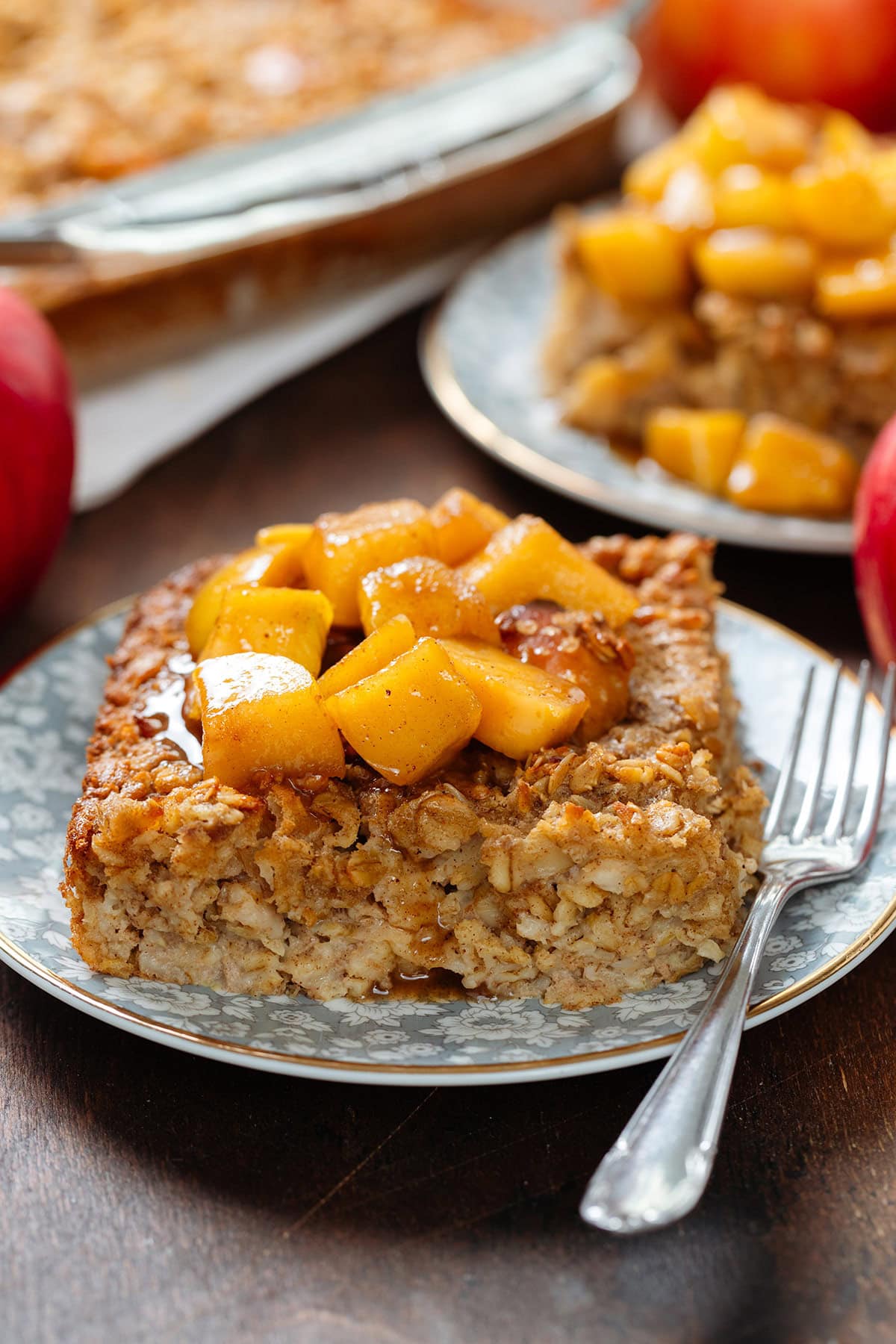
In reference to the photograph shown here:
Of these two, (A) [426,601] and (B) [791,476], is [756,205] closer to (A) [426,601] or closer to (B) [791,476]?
(B) [791,476]

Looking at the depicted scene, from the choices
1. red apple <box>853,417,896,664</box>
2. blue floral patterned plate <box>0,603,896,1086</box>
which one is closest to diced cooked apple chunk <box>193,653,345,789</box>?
blue floral patterned plate <box>0,603,896,1086</box>

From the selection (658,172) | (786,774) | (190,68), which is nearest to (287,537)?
(786,774)

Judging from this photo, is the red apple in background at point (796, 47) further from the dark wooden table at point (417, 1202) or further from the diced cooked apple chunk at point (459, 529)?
the dark wooden table at point (417, 1202)

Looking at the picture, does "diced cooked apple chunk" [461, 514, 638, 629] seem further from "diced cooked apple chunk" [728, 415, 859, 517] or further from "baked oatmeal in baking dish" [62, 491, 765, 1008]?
"diced cooked apple chunk" [728, 415, 859, 517]


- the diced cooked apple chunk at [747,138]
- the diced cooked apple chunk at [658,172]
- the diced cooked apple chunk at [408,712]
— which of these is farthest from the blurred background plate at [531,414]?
the diced cooked apple chunk at [408,712]

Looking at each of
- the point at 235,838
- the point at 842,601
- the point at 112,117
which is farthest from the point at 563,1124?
the point at 112,117
